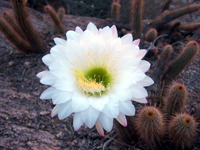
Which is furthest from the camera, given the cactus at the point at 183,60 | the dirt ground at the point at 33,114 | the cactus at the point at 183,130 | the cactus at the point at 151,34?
the cactus at the point at 151,34

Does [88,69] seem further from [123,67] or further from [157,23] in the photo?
[157,23]

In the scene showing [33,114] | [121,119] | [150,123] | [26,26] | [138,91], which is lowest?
[33,114]

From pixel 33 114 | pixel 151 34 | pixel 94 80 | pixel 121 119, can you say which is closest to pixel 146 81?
pixel 121 119

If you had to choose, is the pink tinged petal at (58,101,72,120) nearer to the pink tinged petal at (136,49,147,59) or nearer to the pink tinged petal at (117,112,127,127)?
the pink tinged petal at (117,112,127,127)

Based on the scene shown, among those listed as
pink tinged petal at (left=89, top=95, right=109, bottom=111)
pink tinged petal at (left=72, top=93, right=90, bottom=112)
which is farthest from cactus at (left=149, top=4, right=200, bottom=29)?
pink tinged petal at (left=72, top=93, right=90, bottom=112)

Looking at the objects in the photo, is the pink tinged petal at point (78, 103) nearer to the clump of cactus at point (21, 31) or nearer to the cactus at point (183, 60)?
the cactus at point (183, 60)

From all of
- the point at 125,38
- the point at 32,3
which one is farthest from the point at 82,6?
the point at 125,38

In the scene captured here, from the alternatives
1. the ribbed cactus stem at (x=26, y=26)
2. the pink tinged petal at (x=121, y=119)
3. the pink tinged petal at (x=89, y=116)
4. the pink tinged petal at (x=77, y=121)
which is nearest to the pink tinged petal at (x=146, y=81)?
the pink tinged petal at (x=121, y=119)

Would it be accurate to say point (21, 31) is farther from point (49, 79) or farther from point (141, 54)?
point (141, 54)
